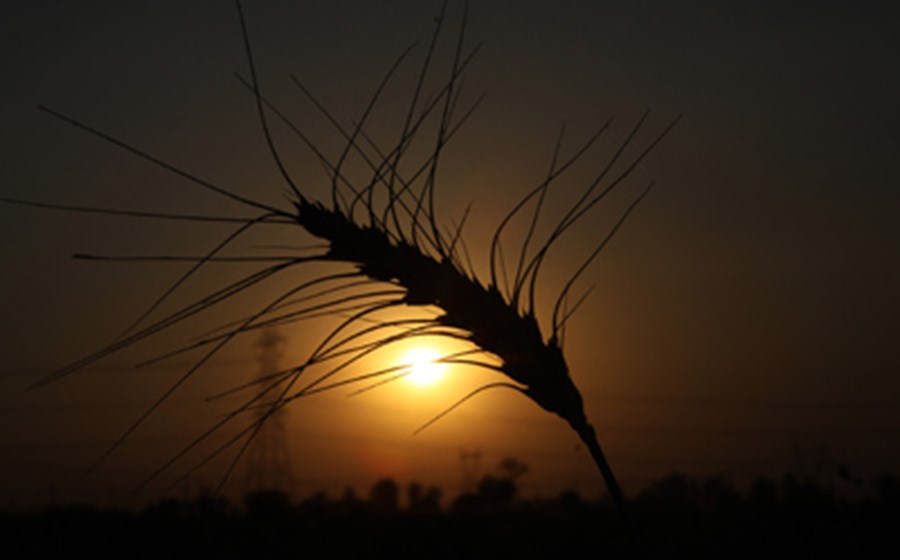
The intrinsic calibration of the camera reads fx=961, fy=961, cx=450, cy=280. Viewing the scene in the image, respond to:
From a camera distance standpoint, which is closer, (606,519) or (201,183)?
(201,183)

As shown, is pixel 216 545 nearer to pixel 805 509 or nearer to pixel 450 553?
pixel 450 553

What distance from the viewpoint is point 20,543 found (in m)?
5.29

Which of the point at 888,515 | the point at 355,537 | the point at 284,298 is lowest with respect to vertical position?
the point at 888,515

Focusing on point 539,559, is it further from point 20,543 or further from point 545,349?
point 20,543

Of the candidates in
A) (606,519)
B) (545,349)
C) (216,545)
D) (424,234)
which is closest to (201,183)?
(424,234)

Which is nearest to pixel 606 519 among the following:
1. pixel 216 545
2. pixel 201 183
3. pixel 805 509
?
pixel 805 509

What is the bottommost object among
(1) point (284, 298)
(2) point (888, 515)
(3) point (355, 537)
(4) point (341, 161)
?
(2) point (888, 515)

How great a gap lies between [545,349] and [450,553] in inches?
104

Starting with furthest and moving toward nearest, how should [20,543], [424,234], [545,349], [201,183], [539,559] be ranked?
[20,543], [539,559], [424,234], [545,349], [201,183]

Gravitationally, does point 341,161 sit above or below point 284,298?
above

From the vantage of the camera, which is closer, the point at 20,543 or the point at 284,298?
the point at 284,298

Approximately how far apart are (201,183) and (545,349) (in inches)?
41.1

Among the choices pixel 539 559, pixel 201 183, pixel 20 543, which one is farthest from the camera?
pixel 20 543

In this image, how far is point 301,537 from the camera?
5.77 m
